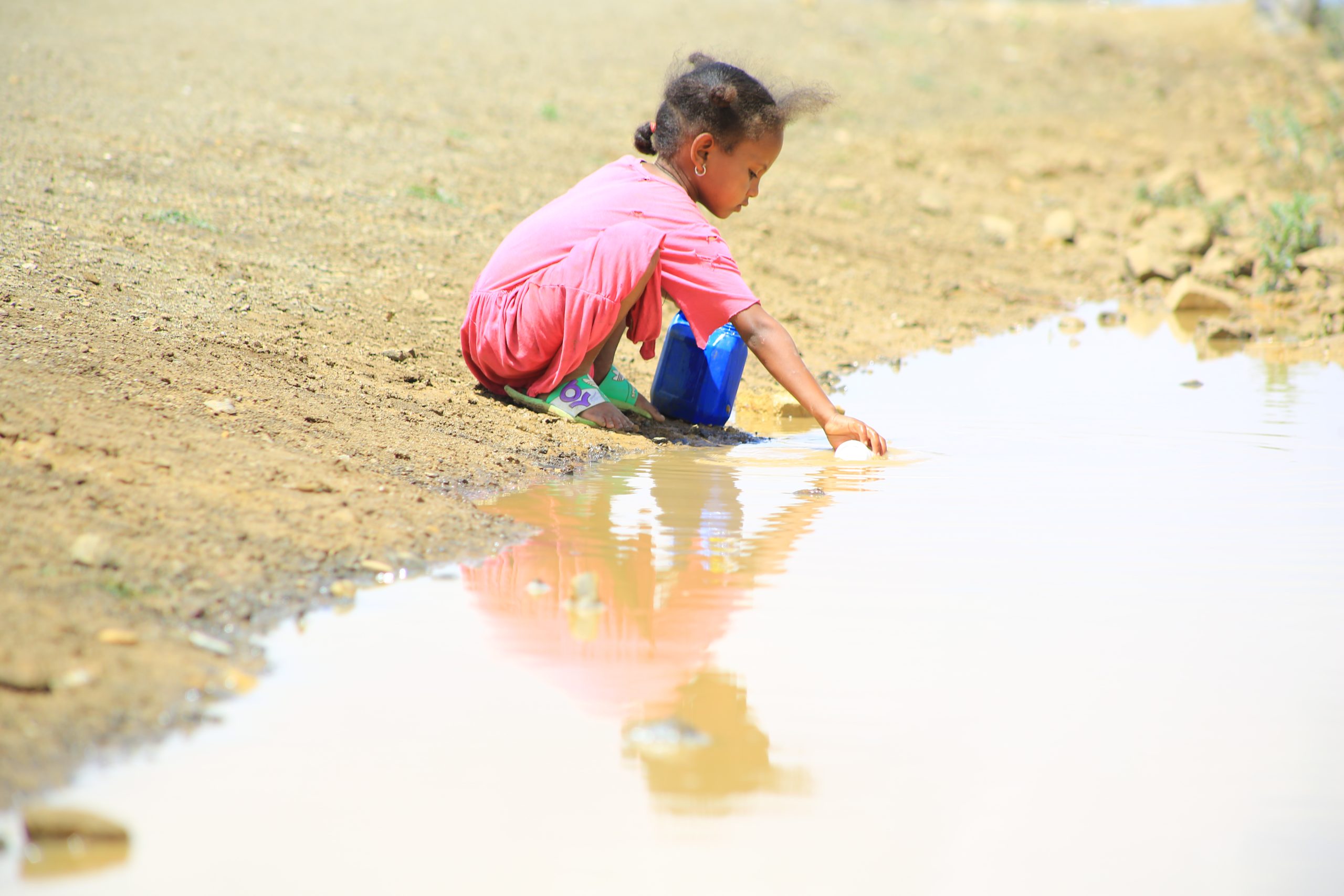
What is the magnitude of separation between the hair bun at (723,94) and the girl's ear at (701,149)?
0.10 meters

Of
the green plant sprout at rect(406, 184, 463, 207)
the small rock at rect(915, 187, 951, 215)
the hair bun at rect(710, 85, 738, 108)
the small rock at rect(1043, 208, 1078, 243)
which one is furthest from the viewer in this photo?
the small rock at rect(915, 187, 951, 215)

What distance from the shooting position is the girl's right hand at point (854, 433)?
12.5ft

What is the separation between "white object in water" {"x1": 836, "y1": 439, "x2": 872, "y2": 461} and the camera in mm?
3789

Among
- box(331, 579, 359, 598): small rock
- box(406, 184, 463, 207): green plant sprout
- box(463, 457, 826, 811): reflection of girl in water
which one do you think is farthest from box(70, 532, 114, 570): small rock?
box(406, 184, 463, 207): green plant sprout

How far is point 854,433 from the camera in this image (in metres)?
3.81

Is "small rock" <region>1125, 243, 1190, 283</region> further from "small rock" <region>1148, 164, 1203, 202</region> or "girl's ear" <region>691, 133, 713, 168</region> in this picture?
"girl's ear" <region>691, 133, 713, 168</region>

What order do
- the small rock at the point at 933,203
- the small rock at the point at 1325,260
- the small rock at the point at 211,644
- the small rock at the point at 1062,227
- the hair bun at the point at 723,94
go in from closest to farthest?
the small rock at the point at 211,644
the hair bun at the point at 723,94
the small rock at the point at 1325,260
the small rock at the point at 1062,227
the small rock at the point at 933,203

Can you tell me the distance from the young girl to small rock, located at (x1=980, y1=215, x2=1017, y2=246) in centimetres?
502

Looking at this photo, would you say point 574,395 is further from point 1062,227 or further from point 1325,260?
point 1062,227

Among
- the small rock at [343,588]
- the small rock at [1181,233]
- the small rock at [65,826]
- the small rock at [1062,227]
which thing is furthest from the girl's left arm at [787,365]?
the small rock at [1062,227]

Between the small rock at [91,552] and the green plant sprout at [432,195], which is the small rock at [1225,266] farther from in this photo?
the small rock at [91,552]

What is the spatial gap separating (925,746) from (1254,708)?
57cm

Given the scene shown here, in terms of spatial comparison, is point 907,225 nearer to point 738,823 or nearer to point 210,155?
point 210,155

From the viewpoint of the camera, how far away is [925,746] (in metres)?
1.91
